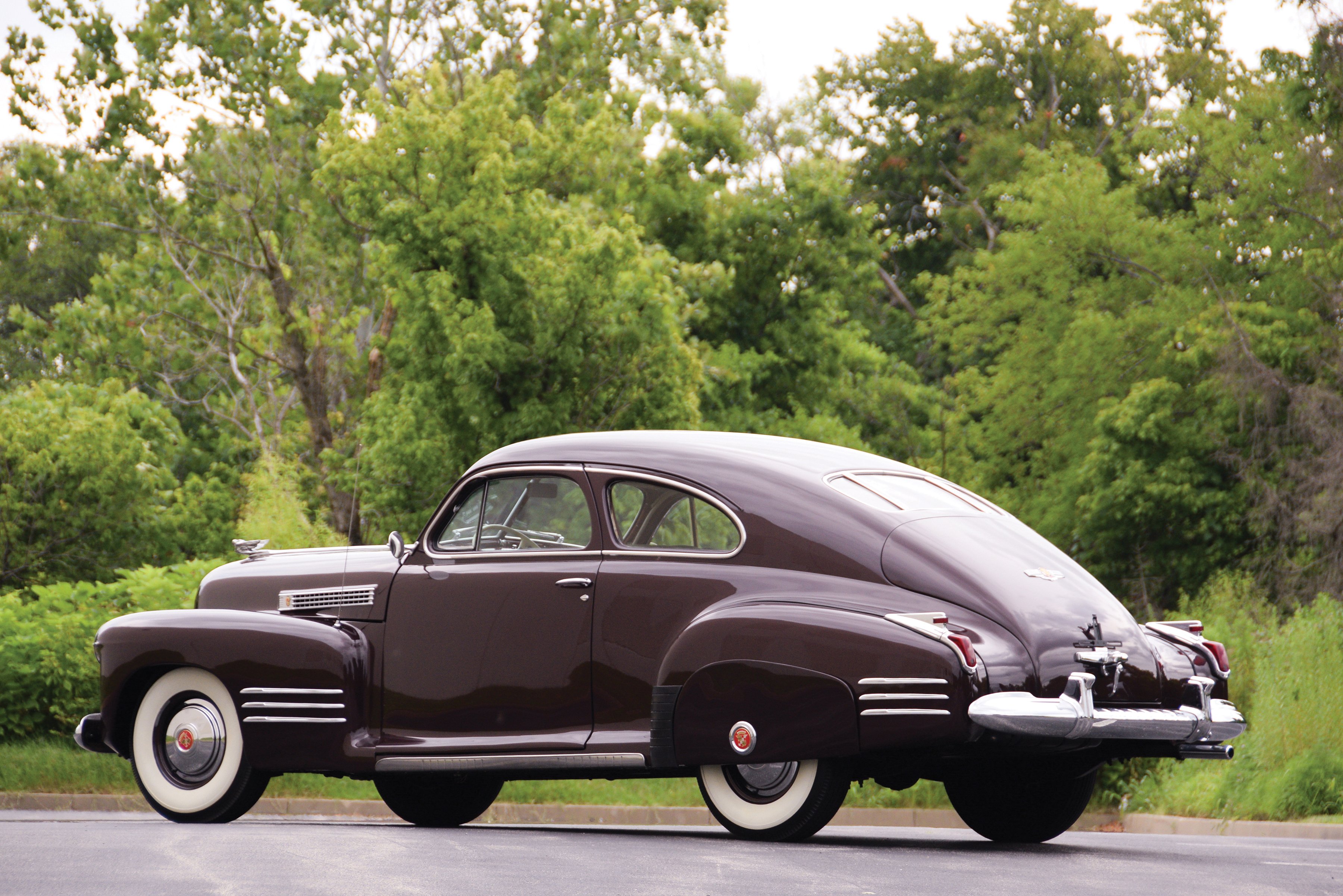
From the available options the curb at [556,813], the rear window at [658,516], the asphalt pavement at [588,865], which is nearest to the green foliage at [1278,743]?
the curb at [556,813]

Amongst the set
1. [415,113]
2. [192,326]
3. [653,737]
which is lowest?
[653,737]

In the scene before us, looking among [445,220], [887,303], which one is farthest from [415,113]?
[887,303]

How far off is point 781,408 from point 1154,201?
378 inches

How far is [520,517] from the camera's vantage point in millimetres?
8781

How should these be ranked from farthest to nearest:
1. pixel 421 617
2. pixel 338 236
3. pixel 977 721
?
1. pixel 338 236
2. pixel 421 617
3. pixel 977 721

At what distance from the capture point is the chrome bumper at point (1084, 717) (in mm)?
6992

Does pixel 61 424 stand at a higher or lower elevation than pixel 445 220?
lower

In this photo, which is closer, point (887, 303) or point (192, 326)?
point (192, 326)

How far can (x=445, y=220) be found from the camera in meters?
23.9

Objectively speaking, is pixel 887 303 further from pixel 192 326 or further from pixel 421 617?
pixel 421 617

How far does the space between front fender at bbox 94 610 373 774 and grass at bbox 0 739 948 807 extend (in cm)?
581

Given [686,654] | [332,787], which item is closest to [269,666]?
[686,654]

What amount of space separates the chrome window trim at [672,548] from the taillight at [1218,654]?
2446mm

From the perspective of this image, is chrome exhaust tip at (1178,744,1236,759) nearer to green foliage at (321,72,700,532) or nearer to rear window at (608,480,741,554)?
rear window at (608,480,741,554)
